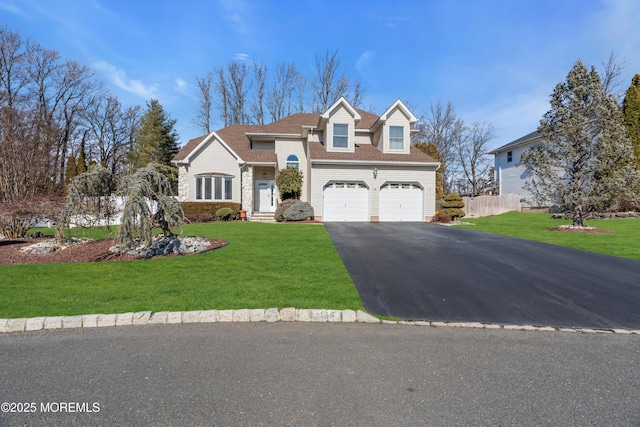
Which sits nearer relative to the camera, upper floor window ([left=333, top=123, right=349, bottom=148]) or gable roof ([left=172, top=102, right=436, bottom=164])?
gable roof ([left=172, top=102, right=436, bottom=164])

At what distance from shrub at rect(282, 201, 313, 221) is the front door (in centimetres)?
454

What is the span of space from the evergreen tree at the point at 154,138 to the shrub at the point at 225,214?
18000 mm

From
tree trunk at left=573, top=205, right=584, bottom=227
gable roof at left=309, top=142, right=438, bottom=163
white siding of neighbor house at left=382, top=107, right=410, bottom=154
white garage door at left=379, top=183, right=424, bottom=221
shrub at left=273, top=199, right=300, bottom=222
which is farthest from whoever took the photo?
white siding of neighbor house at left=382, top=107, right=410, bottom=154

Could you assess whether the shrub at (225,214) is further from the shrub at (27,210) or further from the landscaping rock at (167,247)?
the landscaping rock at (167,247)

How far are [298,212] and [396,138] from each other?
8593mm

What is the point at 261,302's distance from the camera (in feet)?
16.2

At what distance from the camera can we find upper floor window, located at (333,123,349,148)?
69.2ft

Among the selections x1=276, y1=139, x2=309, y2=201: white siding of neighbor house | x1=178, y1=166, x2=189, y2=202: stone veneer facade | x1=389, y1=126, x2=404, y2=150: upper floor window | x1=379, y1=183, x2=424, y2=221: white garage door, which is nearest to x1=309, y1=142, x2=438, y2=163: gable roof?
x1=389, y1=126, x2=404, y2=150: upper floor window

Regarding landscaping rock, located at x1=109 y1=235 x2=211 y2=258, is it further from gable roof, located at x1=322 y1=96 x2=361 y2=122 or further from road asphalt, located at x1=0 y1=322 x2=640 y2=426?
gable roof, located at x1=322 y1=96 x2=361 y2=122

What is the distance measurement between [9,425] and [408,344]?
12.2 ft

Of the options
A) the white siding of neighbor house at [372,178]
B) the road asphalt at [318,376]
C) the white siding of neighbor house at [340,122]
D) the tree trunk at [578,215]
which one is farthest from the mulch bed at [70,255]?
the tree trunk at [578,215]

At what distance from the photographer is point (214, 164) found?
21938mm

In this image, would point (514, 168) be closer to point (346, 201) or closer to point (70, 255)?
point (346, 201)

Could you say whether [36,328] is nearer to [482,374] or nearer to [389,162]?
[482,374]
